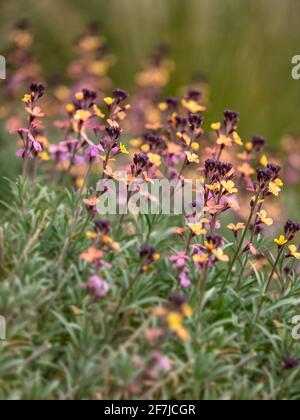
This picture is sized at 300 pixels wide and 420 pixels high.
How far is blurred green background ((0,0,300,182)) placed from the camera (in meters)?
6.09

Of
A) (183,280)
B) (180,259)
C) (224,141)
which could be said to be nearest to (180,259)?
(180,259)

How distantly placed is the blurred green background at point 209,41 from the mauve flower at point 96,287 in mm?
3832

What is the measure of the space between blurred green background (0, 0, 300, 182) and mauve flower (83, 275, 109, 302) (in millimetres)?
3832

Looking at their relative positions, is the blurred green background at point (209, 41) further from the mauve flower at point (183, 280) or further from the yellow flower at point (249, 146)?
the mauve flower at point (183, 280)

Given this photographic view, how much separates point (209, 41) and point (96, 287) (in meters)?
4.54

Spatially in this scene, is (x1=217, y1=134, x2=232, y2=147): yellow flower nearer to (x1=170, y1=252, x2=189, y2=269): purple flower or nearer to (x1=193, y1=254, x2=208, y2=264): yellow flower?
(x1=170, y1=252, x2=189, y2=269): purple flower

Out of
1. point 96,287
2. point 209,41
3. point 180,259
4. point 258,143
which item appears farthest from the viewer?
point 209,41

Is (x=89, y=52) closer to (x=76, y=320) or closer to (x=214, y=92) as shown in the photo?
(x=214, y=92)

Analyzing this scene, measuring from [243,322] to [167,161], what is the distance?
0.87m

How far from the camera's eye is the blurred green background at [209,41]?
6.09 metres

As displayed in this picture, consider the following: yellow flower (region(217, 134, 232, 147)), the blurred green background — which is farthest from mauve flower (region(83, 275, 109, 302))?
the blurred green background

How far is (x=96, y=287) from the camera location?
2.25 metres

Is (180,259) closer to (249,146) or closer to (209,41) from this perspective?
(249,146)
